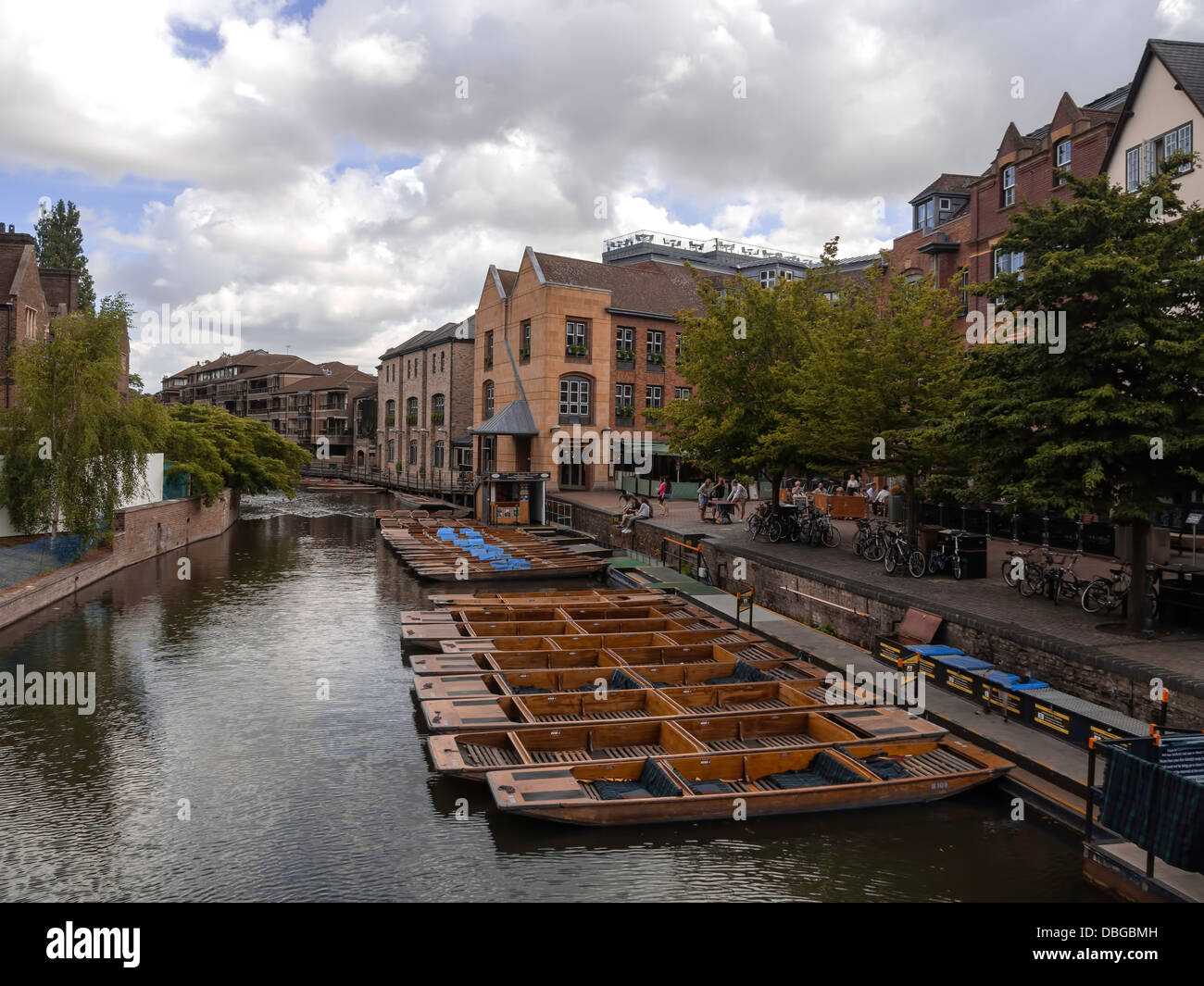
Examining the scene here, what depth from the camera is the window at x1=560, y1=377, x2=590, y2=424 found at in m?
46.0

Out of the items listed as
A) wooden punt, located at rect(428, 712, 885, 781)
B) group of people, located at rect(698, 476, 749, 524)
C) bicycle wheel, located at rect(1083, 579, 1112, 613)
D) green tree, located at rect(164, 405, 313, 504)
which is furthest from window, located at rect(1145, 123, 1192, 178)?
green tree, located at rect(164, 405, 313, 504)

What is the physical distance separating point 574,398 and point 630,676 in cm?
3202

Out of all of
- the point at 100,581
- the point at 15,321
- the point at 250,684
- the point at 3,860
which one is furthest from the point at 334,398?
the point at 3,860

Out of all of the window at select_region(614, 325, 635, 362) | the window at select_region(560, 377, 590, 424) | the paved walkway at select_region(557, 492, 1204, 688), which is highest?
the window at select_region(614, 325, 635, 362)

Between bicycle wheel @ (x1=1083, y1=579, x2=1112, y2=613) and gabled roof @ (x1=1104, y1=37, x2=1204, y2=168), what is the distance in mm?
12033

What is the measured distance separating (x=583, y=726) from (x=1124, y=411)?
916 cm

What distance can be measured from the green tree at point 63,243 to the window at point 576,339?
35.2 m

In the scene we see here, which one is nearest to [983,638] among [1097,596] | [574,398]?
[1097,596]

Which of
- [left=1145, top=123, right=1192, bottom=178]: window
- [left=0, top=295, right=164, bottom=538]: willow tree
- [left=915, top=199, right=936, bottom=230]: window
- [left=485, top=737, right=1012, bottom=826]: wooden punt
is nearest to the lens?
[left=485, top=737, right=1012, bottom=826]: wooden punt

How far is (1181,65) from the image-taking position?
21.0 meters

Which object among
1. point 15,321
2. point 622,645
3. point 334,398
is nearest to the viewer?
point 622,645

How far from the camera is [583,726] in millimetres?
12398

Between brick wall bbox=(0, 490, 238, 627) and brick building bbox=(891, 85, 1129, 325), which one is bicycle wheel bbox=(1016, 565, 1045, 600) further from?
brick wall bbox=(0, 490, 238, 627)
